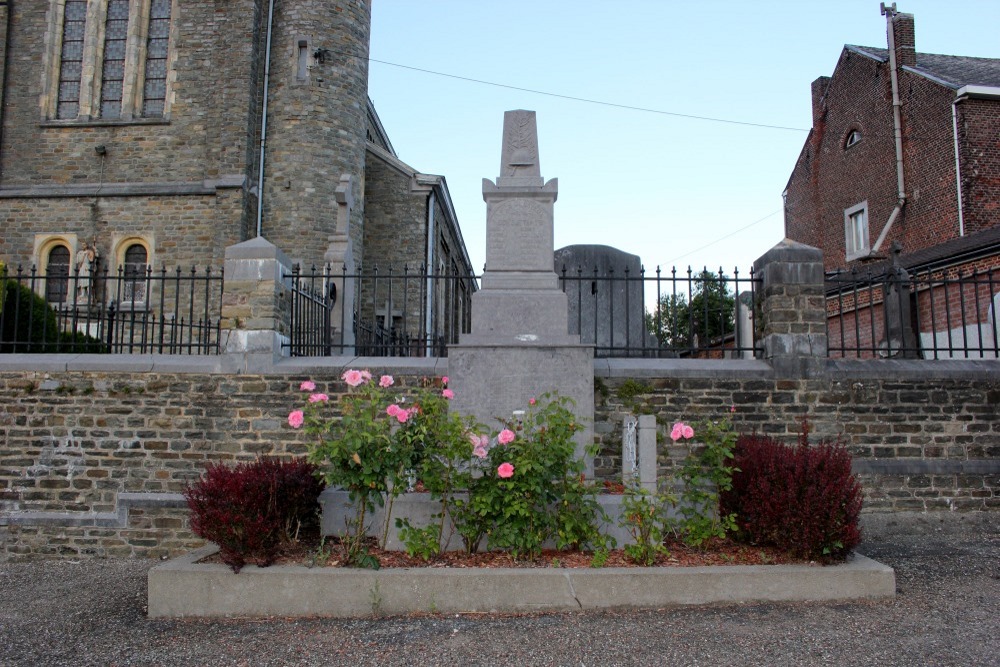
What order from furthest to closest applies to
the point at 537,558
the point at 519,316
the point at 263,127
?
the point at 263,127 → the point at 519,316 → the point at 537,558

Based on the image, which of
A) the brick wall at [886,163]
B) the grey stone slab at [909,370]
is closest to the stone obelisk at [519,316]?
the grey stone slab at [909,370]

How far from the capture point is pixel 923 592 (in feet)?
16.3

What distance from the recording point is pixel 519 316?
21.7 feet

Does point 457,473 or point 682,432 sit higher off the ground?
point 682,432

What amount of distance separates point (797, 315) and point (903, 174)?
1498 cm

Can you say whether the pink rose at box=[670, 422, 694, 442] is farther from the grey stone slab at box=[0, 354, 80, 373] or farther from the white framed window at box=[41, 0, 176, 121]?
the white framed window at box=[41, 0, 176, 121]

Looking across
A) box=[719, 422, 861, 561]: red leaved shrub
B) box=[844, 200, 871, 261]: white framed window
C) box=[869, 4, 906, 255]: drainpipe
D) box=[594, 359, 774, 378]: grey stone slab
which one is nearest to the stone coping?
box=[594, 359, 774, 378]: grey stone slab

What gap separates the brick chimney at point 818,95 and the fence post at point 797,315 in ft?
60.8

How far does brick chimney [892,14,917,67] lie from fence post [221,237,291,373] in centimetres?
1913

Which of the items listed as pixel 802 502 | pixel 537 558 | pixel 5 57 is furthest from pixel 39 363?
pixel 5 57

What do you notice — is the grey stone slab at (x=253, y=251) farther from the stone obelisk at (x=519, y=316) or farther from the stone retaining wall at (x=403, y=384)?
the stone obelisk at (x=519, y=316)

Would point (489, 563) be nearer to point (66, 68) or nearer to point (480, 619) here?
point (480, 619)

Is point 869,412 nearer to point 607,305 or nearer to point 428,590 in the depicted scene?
point 607,305

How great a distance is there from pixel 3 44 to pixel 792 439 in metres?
18.1
